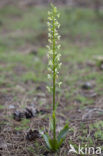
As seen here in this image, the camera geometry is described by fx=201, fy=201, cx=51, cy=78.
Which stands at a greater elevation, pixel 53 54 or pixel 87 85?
pixel 53 54

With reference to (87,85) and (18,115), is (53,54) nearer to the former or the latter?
(18,115)

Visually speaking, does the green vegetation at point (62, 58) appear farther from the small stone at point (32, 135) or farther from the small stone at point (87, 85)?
the small stone at point (32, 135)

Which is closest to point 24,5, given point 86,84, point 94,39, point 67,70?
A: point 94,39

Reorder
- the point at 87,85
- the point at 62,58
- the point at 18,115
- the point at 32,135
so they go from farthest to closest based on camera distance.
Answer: the point at 87,85 → the point at 18,115 → the point at 62,58 → the point at 32,135

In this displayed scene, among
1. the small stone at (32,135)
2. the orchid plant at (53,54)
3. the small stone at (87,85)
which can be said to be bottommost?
the small stone at (32,135)

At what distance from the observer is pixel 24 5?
16656mm

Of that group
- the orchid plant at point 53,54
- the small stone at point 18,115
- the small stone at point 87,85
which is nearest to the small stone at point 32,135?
the orchid plant at point 53,54

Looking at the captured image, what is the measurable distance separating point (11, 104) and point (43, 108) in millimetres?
657

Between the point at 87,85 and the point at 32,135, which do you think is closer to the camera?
the point at 32,135

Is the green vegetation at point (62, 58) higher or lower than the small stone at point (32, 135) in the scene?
higher

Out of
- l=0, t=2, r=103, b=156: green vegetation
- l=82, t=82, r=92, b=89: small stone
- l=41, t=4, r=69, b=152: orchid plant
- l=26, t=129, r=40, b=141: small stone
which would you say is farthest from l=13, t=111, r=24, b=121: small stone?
l=82, t=82, r=92, b=89: small stone

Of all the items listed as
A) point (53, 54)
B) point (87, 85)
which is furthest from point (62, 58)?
point (87, 85)

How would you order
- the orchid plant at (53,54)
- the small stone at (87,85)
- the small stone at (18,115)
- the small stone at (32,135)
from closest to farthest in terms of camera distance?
the orchid plant at (53,54) → the small stone at (32,135) → the small stone at (18,115) → the small stone at (87,85)

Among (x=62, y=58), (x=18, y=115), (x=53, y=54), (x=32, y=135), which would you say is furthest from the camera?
(x=18, y=115)
